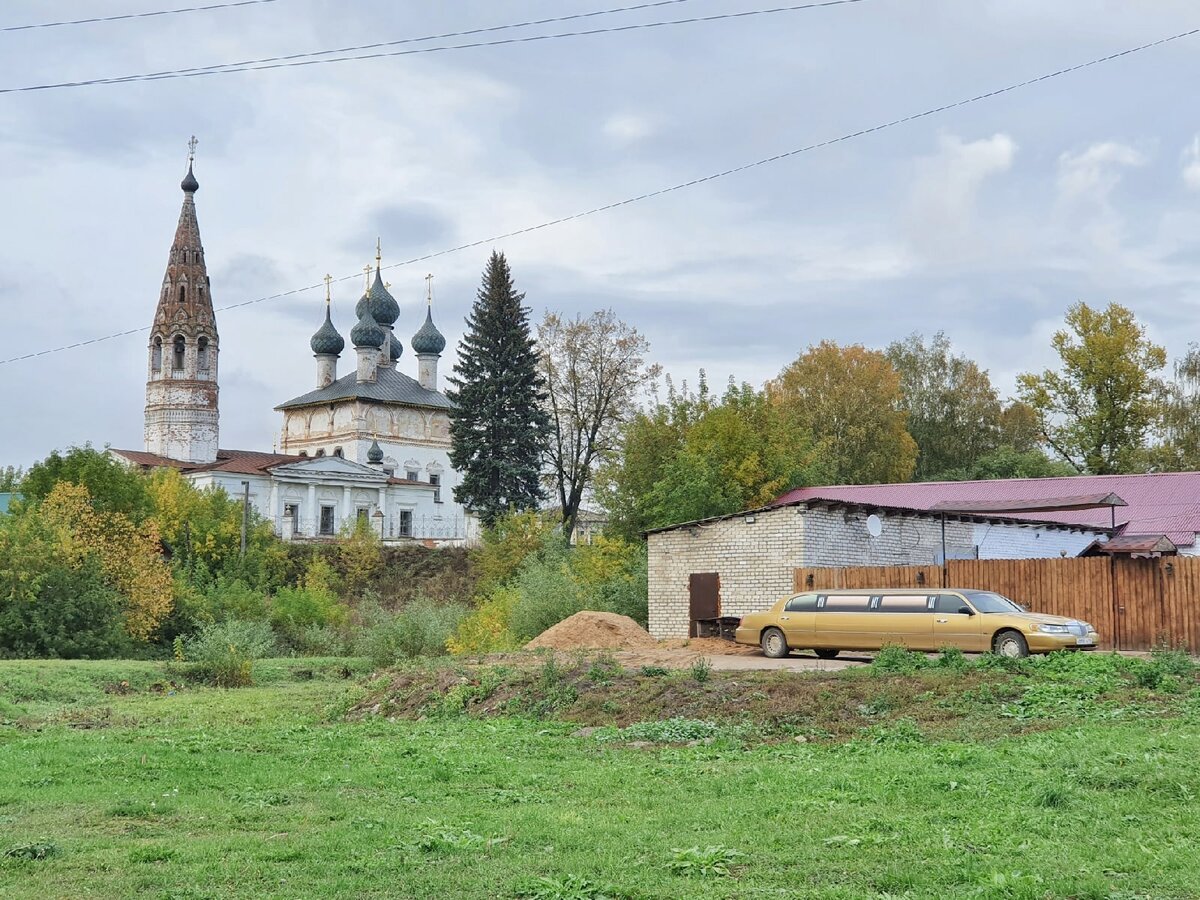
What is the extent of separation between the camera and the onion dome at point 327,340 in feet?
314

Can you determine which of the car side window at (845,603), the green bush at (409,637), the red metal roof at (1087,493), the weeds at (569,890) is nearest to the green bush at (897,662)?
the car side window at (845,603)

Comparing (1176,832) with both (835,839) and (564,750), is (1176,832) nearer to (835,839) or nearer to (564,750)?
(835,839)

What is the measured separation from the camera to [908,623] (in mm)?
23516

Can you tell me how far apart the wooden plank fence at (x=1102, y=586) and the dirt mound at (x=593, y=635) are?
4.55 meters

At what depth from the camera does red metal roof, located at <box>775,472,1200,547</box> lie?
42.3 meters

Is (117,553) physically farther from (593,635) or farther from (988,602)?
(988,602)

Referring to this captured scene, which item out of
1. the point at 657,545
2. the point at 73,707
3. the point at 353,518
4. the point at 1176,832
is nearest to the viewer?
the point at 1176,832

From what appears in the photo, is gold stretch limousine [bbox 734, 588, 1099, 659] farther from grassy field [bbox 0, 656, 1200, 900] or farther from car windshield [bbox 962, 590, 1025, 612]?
grassy field [bbox 0, 656, 1200, 900]

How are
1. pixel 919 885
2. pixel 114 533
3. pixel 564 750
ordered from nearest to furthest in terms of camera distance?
pixel 919 885 → pixel 564 750 → pixel 114 533

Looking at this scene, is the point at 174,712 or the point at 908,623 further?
the point at 908,623

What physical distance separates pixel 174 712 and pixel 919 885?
16.3m

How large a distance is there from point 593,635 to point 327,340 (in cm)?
7094

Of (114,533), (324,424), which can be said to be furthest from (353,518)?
(114,533)

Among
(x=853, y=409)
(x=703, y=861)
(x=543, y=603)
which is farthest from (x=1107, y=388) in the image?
(x=703, y=861)
